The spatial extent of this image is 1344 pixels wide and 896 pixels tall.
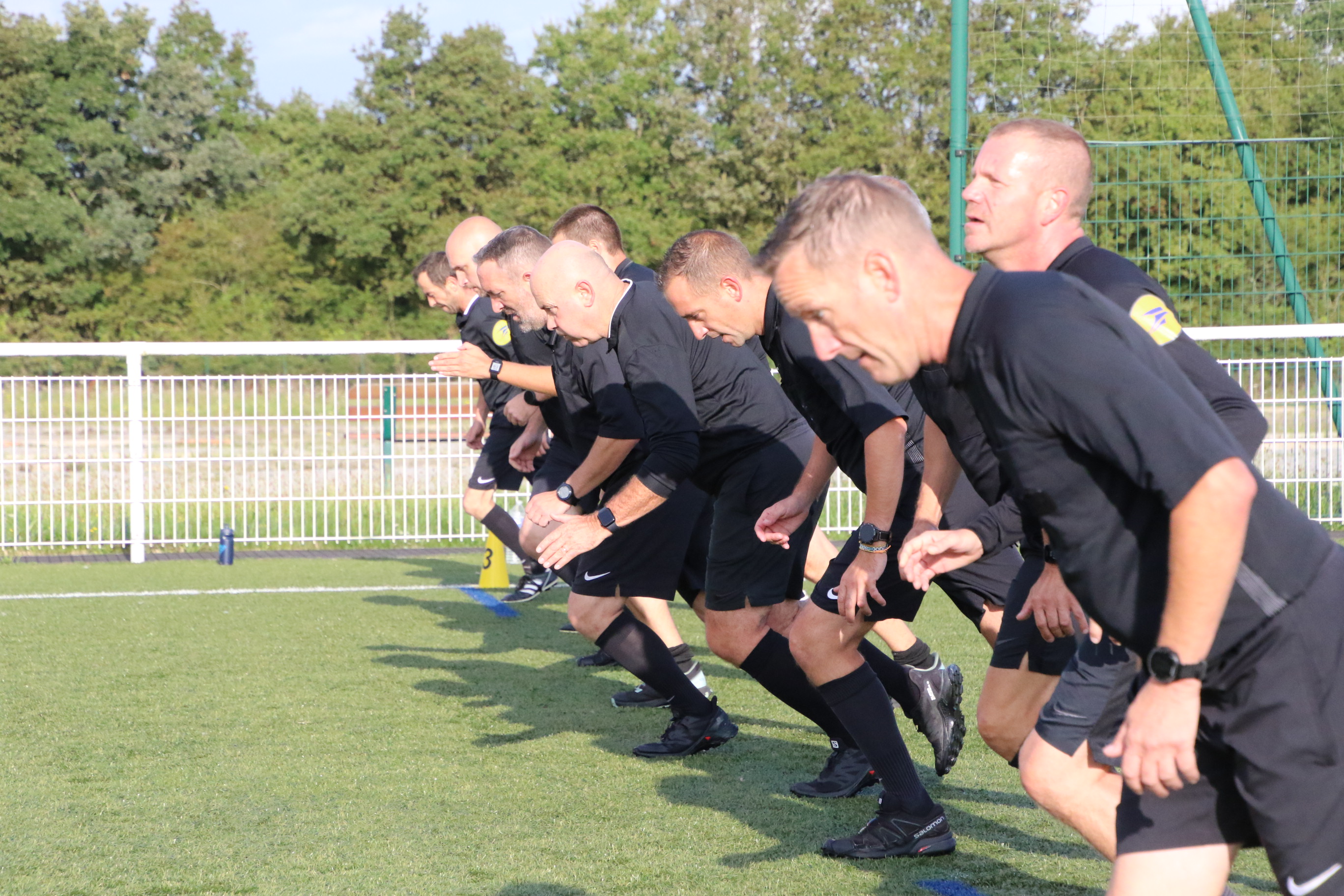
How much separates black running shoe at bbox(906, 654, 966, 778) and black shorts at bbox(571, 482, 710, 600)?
41.1 inches

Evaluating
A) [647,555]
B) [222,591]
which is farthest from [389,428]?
[647,555]

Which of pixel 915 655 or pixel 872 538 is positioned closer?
pixel 872 538

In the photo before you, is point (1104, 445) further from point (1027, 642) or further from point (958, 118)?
point (958, 118)

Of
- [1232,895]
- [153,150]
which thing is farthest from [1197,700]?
[153,150]

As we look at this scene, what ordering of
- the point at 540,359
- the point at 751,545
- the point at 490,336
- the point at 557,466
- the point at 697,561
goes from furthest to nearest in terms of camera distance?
1. the point at 490,336
2. the point at 557,466
3. the point at 540,359
4. the point at 697,561
5. the point at 751,545

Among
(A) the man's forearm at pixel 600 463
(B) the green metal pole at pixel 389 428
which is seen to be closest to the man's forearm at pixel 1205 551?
(A) the man's forearm at pixel 600 463

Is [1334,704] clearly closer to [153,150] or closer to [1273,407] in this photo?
[1273,407]

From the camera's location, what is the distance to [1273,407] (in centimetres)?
1121

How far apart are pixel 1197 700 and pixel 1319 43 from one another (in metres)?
13.4

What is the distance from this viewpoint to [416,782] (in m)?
4.66

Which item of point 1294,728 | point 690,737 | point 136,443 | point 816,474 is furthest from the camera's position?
point 136,443

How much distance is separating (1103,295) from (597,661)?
191 inches

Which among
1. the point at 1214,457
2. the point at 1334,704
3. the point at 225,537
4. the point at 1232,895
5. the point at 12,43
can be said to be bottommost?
the point at 225,537

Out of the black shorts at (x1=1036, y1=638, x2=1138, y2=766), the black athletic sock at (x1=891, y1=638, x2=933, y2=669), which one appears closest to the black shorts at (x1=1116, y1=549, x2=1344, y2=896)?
the black shorts at (x1=1036, y1=638, x2=1138, y2=766)
